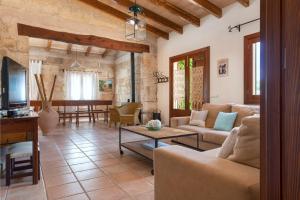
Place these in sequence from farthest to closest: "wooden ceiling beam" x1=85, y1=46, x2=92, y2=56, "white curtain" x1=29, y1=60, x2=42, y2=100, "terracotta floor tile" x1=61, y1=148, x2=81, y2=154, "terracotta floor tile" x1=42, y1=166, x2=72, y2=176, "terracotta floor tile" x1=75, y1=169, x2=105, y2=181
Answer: "wooden ceiling beam" x1=85, y1=46, x2=92, y2=56
"white curtain" x1=29, y1=60, x2=42, y2=100
"terracotta floor tile" x1=61, y1=148, x2=81, y2=154
"terracotta floor tile" x1=42, y1=166, x2=72, y2=176
"terracotta floor tile" x1=75, y1=169, x2=105, y2=181

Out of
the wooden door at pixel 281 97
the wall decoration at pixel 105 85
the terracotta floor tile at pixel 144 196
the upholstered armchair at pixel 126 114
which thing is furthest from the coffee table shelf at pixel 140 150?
the wall decoration at pixel 105 85

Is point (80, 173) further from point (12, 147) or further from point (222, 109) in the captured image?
point (222, 109)

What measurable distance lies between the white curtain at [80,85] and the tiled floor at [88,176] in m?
5.08

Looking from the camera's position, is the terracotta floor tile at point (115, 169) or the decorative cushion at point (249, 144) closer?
the decorative cushion at point (249, 144)

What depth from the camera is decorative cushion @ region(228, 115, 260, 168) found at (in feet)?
4.22

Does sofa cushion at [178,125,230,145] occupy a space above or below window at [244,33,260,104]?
below

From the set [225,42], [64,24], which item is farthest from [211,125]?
[64,24]

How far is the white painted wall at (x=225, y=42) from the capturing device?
165 inches

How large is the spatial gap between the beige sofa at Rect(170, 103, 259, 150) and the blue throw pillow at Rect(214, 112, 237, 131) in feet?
0.25

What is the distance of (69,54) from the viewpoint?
28.9 feet

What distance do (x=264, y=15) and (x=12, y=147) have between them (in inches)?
110

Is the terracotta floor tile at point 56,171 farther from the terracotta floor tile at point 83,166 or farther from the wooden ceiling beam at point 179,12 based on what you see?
the wooden ceiling beam at point 179,12

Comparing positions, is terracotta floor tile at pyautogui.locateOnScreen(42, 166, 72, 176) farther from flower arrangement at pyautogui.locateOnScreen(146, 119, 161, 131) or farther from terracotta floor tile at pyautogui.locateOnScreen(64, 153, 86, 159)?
flower arrangement at pyautogui.locateOnScreen(146, 119, 161, 131)

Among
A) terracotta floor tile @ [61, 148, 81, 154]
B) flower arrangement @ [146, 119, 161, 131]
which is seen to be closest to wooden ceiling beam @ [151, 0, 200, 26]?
flower arrangement @ [146, 119, 161, 131]
